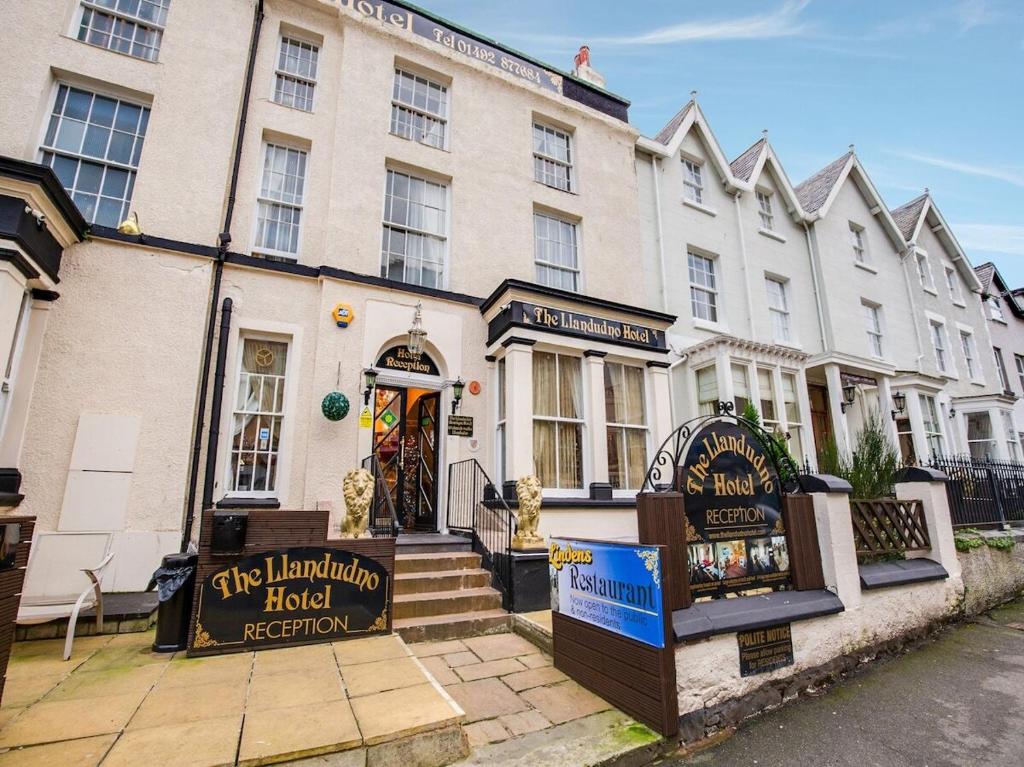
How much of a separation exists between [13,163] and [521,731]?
300 inches

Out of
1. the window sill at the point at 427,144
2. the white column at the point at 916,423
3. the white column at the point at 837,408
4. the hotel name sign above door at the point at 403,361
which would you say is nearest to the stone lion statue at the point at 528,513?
the hotel name sign above door at the point at 403,361

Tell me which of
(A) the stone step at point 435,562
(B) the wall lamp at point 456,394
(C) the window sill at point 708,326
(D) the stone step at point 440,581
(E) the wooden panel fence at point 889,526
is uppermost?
(C) the window sill at point 708,326

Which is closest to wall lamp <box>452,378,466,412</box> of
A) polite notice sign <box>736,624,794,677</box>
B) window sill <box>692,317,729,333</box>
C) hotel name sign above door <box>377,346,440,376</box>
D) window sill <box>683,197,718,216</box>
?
hotel name sign above door <box>377,346,440,376</box>

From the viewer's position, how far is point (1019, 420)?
1852cm

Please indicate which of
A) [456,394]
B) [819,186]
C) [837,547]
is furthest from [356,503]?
[819,186]

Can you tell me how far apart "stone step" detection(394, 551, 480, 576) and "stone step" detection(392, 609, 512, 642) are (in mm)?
782

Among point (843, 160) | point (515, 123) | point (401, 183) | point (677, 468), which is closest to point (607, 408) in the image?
point (677, 468)

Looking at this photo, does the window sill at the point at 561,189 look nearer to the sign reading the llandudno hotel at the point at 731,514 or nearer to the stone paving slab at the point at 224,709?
the sign reading the llandudno hotel at the point at 731,514

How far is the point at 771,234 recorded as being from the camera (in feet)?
45.0

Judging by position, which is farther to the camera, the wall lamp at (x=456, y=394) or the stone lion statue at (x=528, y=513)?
the wall lamp at (x=456, y=394)

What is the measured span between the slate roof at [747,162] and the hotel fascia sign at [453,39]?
6.56m

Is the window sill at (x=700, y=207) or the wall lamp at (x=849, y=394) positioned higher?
the window sill at (x=700, y=207)

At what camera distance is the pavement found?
3342mm

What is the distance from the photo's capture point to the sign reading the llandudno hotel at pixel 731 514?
433 cm
